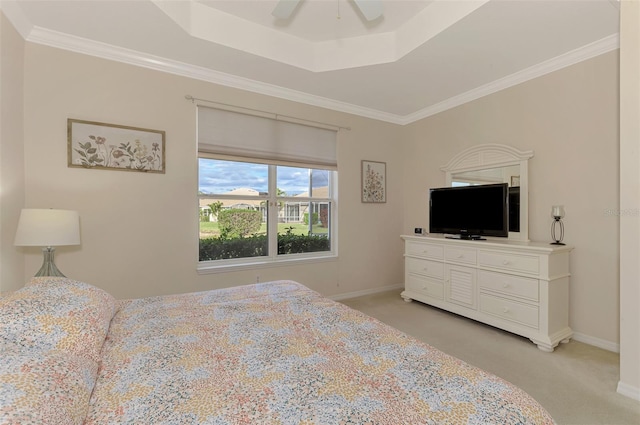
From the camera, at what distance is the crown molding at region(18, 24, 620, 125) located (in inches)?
98.7

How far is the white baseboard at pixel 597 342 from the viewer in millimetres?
2506

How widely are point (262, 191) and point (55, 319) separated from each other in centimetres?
260

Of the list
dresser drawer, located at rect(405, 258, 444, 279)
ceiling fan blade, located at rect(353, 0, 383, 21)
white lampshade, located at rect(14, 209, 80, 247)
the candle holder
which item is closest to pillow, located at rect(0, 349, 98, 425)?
white lampshade, located at rect(14, 209, 80, 247)

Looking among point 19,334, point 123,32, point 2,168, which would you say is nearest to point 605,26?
point 123,32

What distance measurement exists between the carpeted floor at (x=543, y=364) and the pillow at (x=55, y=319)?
2.49m

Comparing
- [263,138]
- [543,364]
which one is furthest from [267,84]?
[543,364]

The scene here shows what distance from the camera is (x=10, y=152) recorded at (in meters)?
2.17

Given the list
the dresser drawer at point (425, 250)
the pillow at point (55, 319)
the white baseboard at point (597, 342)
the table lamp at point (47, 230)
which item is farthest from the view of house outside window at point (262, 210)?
the white baseboard at point (597, 342)

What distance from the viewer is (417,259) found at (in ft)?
12.5

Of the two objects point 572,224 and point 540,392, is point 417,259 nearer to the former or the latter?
point 572,224

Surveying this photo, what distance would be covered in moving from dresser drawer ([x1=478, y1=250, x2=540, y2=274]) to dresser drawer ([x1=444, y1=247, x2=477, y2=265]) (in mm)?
80

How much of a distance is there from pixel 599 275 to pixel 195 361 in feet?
11.1

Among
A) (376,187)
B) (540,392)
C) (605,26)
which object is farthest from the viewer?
(376,187)

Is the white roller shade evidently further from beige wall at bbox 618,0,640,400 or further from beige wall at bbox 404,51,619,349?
beige wall at bbox 618,0,640,400
